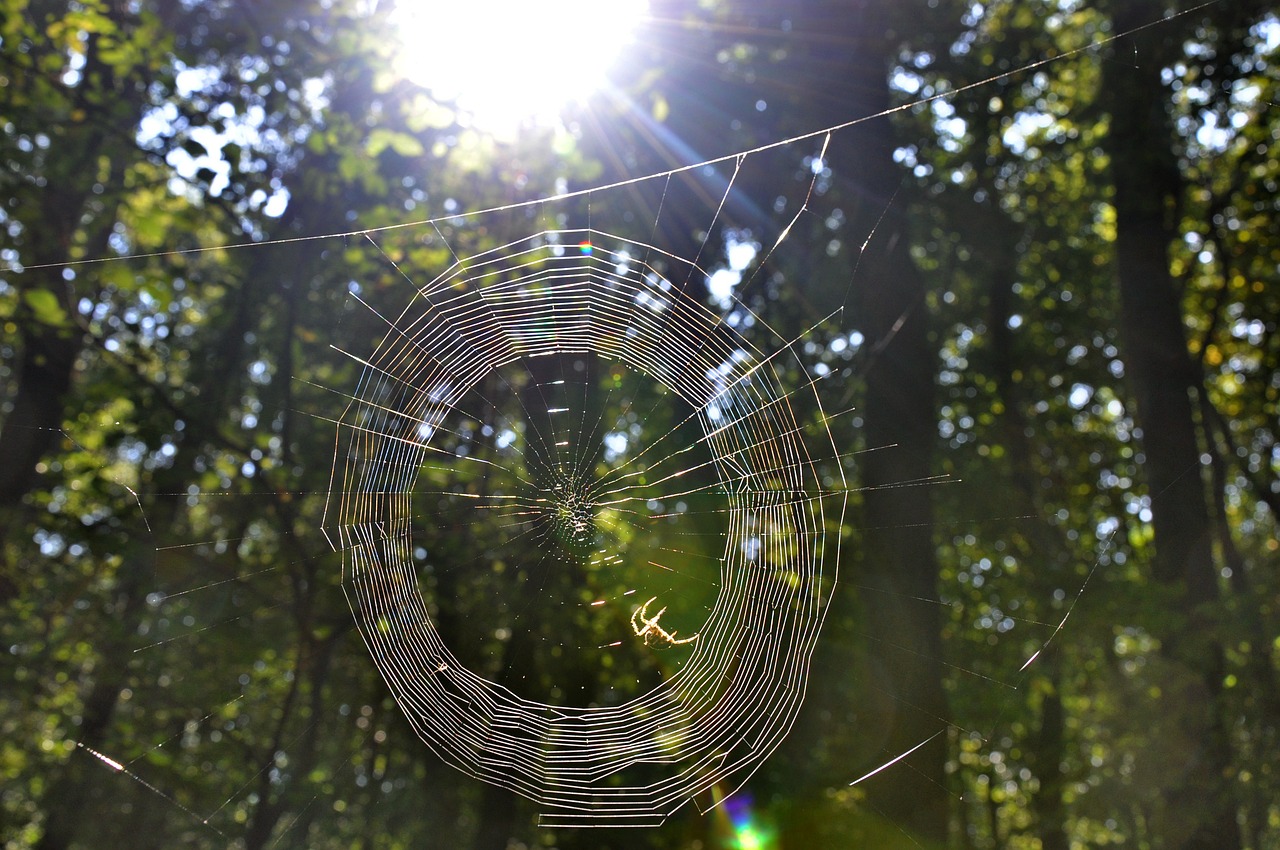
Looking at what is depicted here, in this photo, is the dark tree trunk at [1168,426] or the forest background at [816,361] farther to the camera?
the dark tree trunk at [1168,426]

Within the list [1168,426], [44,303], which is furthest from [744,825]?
[44,303]

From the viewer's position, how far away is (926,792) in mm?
8094

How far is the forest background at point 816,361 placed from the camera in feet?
24.8

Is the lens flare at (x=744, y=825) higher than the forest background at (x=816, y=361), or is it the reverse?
the forest background at (x=816, y=361)

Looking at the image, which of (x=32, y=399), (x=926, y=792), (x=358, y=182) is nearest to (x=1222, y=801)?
(x=926, y=792)

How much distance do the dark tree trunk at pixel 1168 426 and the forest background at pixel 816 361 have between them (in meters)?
0.05

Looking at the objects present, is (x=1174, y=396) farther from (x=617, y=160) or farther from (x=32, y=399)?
→ (x=32, y=399)

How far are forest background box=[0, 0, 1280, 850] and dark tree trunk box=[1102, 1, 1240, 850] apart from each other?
46 mm

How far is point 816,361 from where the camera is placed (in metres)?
12.3

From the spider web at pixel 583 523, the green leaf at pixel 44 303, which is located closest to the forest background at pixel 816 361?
the green leaf at pixel 44 303

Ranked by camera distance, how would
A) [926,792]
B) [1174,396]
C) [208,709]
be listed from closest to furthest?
[926,792] < [1174,396] < [208,709]

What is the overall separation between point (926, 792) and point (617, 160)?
9.42 metres

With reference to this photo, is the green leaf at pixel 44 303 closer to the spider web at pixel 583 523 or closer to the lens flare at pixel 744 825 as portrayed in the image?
the spider web at pixel 583 523

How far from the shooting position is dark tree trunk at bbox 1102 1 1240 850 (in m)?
8.48
